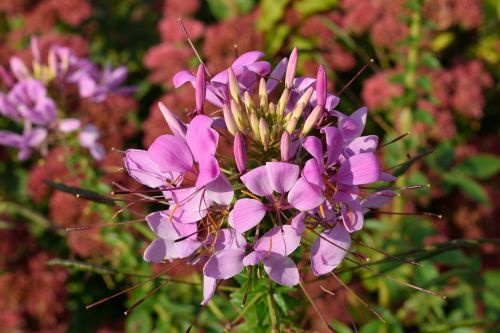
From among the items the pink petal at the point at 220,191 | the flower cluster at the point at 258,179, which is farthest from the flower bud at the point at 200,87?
the pink petal at the point at 220,191

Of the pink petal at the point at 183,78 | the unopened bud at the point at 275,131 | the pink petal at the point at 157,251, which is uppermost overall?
the pink petal at the point at 183,78

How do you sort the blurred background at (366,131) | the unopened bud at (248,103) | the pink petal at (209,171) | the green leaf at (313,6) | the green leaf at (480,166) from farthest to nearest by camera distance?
the green leaf at (313,6) → the green leaf at (480,166) → the blurred background at (366,131) → the unopened bud at (248,103) → the pink petal at (209,171)

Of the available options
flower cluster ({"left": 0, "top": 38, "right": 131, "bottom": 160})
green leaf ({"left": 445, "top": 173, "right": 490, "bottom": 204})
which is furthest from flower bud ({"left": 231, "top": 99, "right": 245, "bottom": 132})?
green leaf ({"left": 445, "top": 173, "right": 490, "bottom": 204})

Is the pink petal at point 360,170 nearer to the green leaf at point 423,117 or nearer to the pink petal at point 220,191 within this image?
the pink petal at point 220,191

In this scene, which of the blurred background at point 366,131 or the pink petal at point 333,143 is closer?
the pink petal at point 333,143

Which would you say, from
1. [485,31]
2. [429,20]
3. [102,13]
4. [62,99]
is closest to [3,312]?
[62,99]

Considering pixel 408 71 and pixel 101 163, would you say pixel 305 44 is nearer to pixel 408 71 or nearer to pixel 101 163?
pixel 408 71

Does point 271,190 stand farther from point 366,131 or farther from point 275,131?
point 366,131
